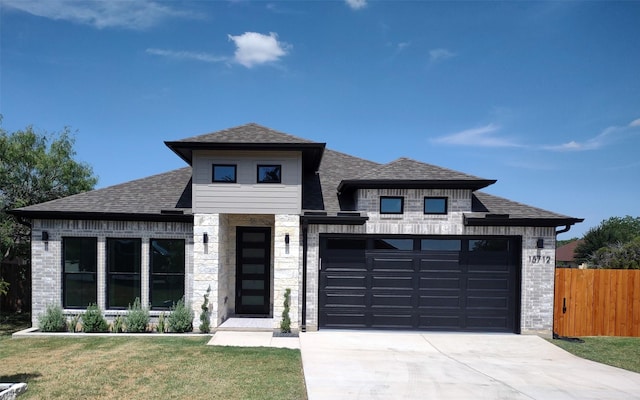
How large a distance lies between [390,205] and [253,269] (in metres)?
4.81

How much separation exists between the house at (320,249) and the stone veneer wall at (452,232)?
0.03 meters

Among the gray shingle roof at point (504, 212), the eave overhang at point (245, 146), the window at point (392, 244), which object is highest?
the eave overhang at point (245, 146)

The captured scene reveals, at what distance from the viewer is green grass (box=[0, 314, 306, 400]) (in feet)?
19.5

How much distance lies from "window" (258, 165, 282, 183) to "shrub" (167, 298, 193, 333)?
409 cm

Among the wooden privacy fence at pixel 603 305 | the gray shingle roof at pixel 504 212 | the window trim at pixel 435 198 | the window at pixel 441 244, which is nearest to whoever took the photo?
the gray shingle roof at pixel 504 212

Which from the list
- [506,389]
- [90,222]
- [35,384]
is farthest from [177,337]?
[506,389]

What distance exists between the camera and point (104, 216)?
10.0 m

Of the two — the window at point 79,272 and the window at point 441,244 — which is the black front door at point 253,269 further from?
the window at point 441,244

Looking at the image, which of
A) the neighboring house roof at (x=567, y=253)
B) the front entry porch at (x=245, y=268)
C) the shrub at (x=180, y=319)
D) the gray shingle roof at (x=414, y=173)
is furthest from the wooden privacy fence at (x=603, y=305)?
the neighboring house roof at (x=567, y=253)

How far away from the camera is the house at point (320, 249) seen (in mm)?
10062

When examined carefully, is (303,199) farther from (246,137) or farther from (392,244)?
(392,244)

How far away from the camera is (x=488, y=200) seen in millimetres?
11320

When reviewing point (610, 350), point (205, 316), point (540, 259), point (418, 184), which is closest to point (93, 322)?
point (205, 316)

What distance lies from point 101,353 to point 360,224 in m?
6.86
